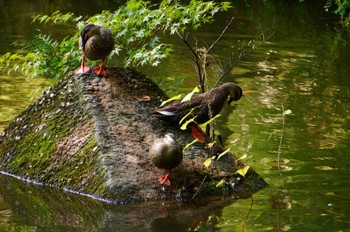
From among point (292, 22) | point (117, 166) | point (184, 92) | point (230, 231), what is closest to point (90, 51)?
point (117, 166)

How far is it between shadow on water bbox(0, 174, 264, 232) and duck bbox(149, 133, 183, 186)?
32cm

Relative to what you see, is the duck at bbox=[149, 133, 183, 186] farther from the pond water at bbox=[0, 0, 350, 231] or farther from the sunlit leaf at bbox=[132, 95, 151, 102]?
the sunlit leaf at bbox=[132, 95, 151, 102]

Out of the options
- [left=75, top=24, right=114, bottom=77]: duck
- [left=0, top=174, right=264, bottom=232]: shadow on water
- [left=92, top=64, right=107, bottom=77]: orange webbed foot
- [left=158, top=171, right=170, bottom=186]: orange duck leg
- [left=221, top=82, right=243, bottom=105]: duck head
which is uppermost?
[left=75, top=24, right=114, bottom=77]: duck

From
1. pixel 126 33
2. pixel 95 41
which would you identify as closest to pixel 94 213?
pixel 95 41

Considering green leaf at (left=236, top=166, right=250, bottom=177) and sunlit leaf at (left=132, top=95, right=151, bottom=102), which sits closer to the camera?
green leaf at (left=236, top=166, right=250, bottom=177)

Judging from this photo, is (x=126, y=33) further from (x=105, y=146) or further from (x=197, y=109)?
(x=105, y=146)

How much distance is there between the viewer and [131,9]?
9273 millimetres

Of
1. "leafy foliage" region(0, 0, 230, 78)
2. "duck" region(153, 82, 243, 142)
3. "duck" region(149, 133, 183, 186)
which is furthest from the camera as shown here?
"leafy foliage" region(0, 0, 230, 78)

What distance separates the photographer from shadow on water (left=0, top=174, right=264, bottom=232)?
20.7ft

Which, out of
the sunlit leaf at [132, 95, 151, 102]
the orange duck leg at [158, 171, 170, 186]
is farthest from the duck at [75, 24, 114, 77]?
the orange duck leg at [158, 171, 170, 186]

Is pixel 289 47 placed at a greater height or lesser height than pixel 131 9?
lesser

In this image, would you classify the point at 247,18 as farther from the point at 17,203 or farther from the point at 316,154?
the point at 17,203

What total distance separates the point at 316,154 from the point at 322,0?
1502 cm

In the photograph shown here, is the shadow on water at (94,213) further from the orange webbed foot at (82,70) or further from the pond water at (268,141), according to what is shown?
the orange webbed foot at (82,70)
